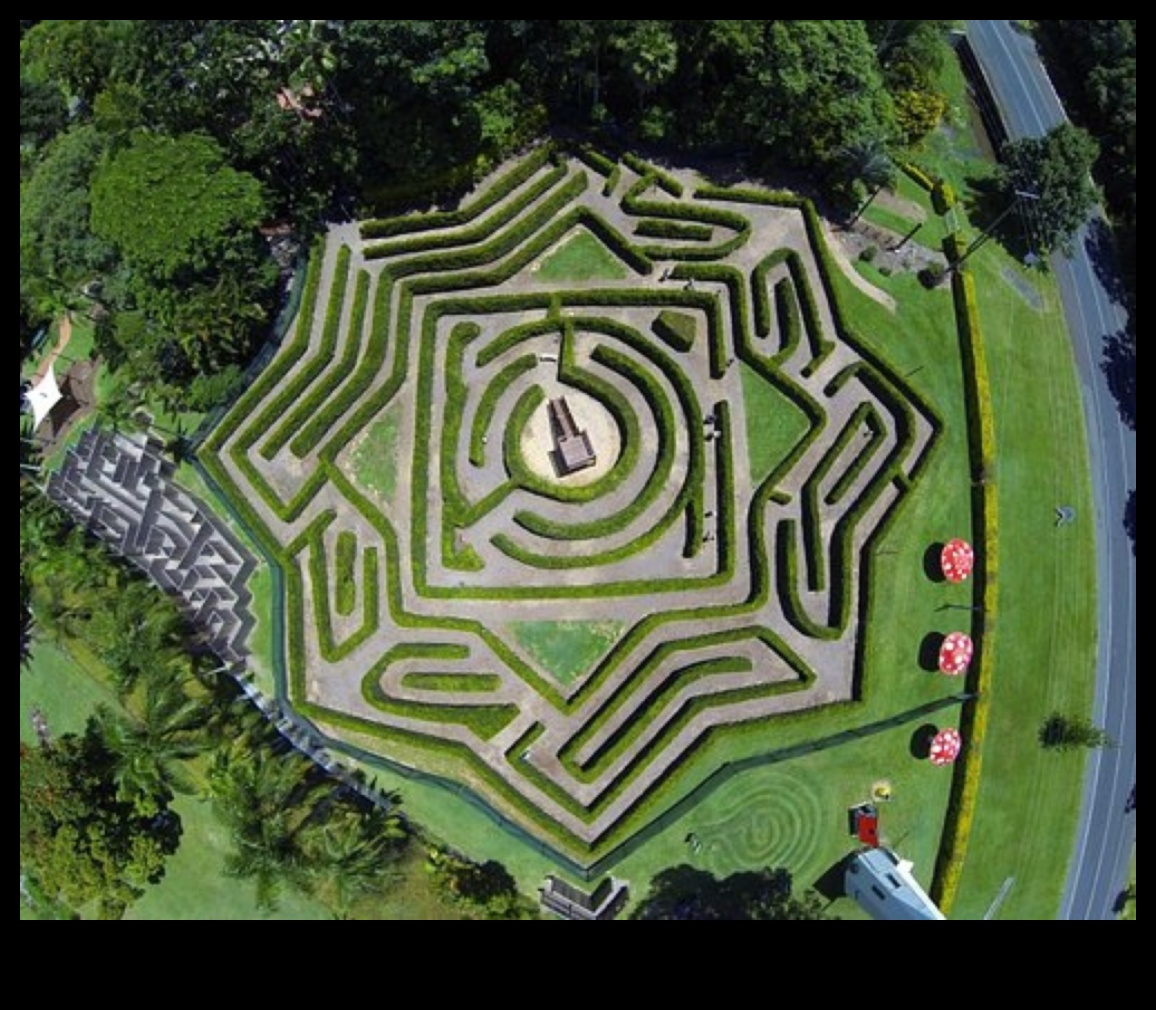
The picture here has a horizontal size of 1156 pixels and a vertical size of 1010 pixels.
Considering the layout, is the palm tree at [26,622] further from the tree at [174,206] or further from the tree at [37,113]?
the tree at [37,113]

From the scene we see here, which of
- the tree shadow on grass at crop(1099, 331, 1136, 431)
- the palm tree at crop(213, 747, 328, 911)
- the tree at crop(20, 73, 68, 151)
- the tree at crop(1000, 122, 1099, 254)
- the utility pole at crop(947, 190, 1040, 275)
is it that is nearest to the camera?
the palm tree at crop(213, 747, 328, 911)

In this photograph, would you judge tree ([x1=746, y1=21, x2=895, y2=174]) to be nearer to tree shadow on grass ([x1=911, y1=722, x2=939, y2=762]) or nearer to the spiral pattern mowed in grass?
tree shadow on grass ([x1=911, y1=722, x2=939, y2=762])

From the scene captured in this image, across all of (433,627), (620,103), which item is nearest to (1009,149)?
(620,103)

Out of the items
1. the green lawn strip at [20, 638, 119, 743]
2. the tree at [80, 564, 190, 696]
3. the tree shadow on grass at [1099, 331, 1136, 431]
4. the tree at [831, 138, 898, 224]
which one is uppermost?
the tree at [831, 138, 898, 224]

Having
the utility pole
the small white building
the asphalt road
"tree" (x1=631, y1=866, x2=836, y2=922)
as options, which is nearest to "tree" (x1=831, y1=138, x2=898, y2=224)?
the utility pole

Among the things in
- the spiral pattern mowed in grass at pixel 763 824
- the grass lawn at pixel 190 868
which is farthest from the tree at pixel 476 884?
the spiral pattern mowed in grass at pixel 763 824

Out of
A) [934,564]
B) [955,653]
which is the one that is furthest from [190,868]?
[934,564]
